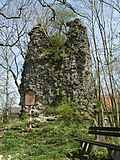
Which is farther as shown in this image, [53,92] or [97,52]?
[53,92]

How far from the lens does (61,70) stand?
1962 cm

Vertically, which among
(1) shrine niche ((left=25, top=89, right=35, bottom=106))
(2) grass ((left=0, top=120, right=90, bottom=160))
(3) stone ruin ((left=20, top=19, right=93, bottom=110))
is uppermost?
(3) stone ruin ((left=20, top=19, right=93, bottom=110))

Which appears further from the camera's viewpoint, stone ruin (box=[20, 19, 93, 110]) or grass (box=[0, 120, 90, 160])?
stone ruin (box=[20, 19, 93, 110])

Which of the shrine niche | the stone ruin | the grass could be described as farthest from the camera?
the stone ruin

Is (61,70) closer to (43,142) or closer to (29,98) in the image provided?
(29,98)

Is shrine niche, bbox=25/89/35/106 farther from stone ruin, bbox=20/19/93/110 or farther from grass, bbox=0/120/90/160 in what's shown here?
Answer: stone ruin, bbox=20/19/93/110

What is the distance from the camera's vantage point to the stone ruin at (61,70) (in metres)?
19.0

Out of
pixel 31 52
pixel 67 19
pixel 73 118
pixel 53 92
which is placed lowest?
pixel 73 118

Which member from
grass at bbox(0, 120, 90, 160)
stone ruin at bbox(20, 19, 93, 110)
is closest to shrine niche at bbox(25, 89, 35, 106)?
grass at bbox(0, 120, 90, 160)

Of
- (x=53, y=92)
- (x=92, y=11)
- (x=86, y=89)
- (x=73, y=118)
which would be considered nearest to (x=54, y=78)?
(x=53, y=92)

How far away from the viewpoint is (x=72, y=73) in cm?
1942

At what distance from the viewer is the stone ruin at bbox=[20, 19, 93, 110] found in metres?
19.0

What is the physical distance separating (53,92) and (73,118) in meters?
3.10

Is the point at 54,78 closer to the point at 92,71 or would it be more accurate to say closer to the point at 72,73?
the point at 72,73
